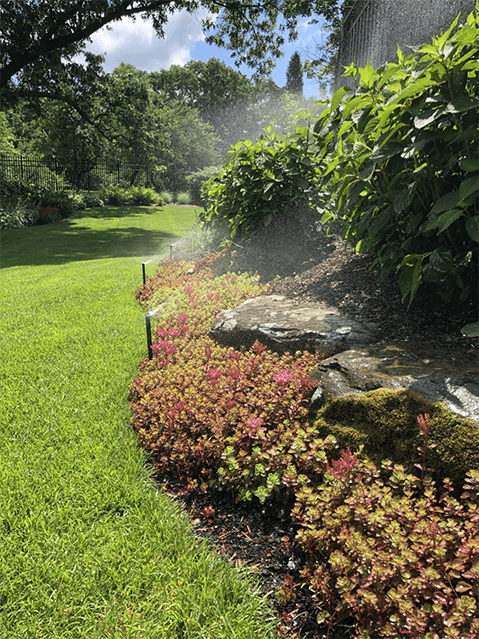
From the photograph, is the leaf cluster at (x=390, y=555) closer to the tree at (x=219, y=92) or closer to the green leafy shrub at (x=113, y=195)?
the green leafy shrub at (x=113, y=195)

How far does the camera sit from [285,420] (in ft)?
7.75

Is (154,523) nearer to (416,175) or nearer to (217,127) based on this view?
(416,175)

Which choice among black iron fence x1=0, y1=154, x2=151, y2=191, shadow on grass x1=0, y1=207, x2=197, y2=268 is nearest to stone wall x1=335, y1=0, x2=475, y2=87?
shadow on grass x1=0, y1=207, x2=197, y2=268

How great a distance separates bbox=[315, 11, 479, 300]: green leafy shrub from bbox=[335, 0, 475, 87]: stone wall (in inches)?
143

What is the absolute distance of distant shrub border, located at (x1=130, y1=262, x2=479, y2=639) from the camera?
1.43m

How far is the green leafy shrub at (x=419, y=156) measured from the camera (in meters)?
2.04

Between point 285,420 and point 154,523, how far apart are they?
0.91 m

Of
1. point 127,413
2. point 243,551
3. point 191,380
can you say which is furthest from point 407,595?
point 127,413

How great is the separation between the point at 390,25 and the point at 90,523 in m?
8.51

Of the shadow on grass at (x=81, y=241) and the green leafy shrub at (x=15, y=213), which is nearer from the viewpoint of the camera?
the shadow on grass at (x=81, y=241)

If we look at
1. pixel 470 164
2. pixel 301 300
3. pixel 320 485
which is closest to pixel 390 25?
pixel 301 300

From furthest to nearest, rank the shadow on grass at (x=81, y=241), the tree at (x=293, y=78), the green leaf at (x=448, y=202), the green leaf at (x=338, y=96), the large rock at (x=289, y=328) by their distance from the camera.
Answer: the tree at (x=293, y=78) → the shadow on grass at (x=81, y=241) → the large rock at (x=289, y=328) → the green leaf at (x=338, y=96) → the green leaf at (x=448, y=202)

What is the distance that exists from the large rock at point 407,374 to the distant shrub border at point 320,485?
200mm

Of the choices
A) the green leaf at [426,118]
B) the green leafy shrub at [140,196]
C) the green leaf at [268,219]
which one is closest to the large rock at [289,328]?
the green leaf at [426,118]
